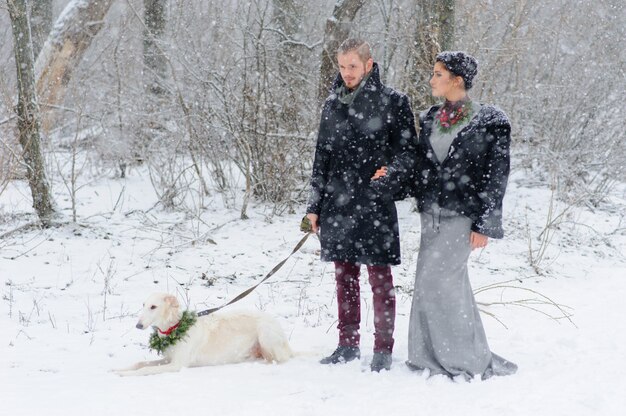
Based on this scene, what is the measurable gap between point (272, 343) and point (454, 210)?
1.57 metres

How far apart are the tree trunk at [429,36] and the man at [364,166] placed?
3.90 metres

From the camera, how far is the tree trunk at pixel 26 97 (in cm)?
751

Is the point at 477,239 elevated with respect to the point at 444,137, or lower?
lower

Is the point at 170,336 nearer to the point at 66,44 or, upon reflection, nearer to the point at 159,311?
the point at 159,311

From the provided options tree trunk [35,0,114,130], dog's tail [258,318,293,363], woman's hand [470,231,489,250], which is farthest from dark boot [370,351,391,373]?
tree trunk [35,0,114,130]

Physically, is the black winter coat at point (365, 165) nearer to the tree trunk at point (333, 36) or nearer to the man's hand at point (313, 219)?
the man's hand at point (313, 219)

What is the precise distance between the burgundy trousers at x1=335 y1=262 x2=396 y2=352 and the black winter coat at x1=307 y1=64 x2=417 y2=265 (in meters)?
0.14

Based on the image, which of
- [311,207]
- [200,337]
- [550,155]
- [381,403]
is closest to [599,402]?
[381,403]

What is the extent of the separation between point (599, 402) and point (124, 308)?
401cm

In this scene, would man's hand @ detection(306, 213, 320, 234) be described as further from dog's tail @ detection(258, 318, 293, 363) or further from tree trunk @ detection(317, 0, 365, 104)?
tree trunk @ detection(317, 0, 365, 104)

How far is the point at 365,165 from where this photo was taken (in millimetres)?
4383

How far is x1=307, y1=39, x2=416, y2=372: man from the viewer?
4.33 meters

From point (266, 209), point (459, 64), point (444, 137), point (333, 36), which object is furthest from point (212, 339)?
point (333, 36)

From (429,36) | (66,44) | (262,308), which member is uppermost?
(429,36)
